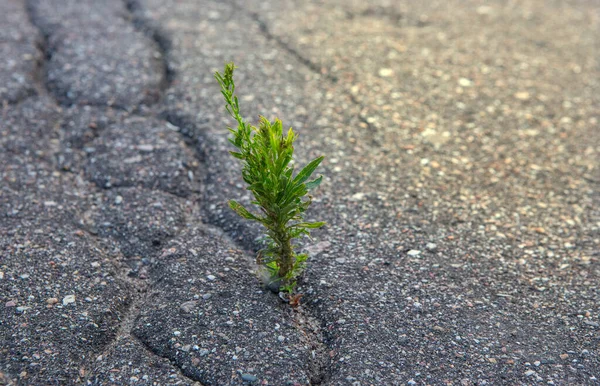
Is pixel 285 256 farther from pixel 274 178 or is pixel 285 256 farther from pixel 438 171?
pixel 438 171

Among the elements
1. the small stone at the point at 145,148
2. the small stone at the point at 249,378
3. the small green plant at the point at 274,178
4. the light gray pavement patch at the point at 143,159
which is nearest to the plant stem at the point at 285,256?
the small green plant at the point at 274,178

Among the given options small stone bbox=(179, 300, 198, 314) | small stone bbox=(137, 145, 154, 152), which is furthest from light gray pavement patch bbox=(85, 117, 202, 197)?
small stone bbox=(179, 300, 198, 314)

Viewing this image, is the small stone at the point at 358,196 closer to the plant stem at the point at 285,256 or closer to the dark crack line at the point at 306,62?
the dark crack line at the point at 306,62

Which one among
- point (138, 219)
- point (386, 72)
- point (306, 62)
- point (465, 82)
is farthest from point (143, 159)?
point (465, 82)

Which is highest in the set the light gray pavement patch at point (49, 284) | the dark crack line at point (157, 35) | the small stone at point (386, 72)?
the small stone at point (386, 72)

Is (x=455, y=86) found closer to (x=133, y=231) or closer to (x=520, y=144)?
(x=520, y=144)

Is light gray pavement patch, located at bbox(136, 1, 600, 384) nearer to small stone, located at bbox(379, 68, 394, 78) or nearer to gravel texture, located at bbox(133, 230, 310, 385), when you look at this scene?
small stone, located at bbox(379, 68, 394, 78)

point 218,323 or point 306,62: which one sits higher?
point 306,62
